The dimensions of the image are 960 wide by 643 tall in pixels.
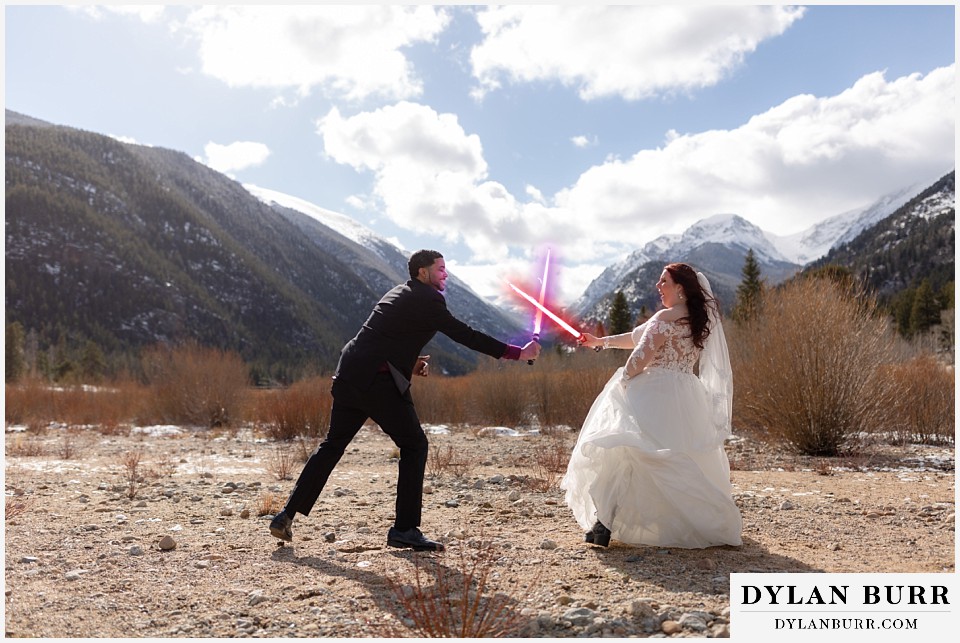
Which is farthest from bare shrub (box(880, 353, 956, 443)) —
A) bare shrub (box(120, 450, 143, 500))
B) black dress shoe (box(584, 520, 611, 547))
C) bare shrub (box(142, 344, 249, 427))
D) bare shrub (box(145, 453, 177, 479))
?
bare shrub (box(142, 344, 249, 427))

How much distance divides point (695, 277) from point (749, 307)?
Answer: 1148cm

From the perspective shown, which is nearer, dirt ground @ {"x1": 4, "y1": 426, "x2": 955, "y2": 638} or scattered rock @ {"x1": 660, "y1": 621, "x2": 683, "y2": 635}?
scattered rock @ {"x1": 660, "y1": 621, "x2": 683, "y2": 635}

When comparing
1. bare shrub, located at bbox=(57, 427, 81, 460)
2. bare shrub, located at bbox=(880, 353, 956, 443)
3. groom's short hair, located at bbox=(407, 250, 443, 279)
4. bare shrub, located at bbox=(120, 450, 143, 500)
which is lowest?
bare shrub, located at bbox=(57, 427, 81, 460)

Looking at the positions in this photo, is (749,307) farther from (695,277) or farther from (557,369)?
(695,277)

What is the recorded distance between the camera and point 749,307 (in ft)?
52.2

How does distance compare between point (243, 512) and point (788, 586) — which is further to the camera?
point (243, 512)

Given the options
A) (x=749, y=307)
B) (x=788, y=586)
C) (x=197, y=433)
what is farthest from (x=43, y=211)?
(x=788, y=586)

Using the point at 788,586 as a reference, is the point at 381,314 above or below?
above

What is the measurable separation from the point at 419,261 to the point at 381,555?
2.18m

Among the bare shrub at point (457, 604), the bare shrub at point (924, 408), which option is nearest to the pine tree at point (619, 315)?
the bare shrub at point (924, 408)

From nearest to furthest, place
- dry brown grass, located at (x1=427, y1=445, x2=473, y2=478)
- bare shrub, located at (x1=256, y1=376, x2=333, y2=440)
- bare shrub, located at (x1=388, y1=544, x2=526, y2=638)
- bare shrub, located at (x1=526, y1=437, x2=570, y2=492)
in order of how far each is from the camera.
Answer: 1. bare shrub, located at (x1=388, y1=544, x2=526, y2=638)
2. bare shrub, located at (x1=526, y1=437, x2=570, y2=492)
3. dry brown grass, located at (x1=427, y1=445, x2=473, y2=478)
4. bare shrub, located at (x1=256, y1=376, x2=333, y2=440)

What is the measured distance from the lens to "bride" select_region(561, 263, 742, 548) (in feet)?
16.3

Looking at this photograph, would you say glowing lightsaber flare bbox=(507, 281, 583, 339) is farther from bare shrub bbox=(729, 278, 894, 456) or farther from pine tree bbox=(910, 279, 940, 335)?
pine tree bbox=(910, 279, 940, 335)

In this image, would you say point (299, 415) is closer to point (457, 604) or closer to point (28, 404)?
point (28, 404)
